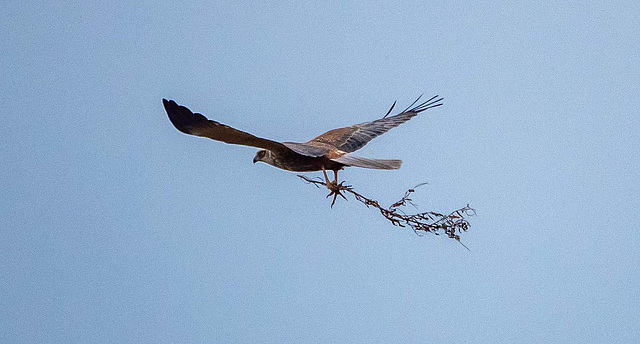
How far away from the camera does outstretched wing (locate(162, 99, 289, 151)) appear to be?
5586mm

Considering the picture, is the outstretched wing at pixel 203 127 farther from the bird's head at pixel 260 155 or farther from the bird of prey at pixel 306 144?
the bird's head at pixel 260 155

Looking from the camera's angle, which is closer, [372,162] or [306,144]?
[372,162]

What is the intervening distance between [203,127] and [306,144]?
3.47ft

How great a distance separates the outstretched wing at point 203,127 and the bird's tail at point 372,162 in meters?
0.55

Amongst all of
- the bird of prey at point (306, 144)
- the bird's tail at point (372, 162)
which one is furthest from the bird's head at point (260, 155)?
the bird's tail at point (372, 162)

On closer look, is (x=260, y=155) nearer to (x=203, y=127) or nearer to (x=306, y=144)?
(x=306, y=144)

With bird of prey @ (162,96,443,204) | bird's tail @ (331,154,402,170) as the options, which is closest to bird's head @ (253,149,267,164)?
bird of prey @ (162,96,443,204)

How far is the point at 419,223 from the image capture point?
18.1 feet

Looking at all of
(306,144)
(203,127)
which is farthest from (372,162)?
(203,127)

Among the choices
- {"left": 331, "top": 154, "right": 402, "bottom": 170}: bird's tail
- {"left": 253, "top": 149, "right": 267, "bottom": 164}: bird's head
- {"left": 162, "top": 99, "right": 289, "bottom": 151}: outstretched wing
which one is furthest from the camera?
{"left": 253, "top": 149, "right": 267, "bottom": 164}: bird's head

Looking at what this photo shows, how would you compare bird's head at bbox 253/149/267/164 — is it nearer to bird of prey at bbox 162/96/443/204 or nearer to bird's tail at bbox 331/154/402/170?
bird of prey at bbox 162/96/443/204

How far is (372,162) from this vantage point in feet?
19.7

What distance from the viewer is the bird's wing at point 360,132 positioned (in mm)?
6884

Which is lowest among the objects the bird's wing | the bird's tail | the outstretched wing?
the outstretched wing
